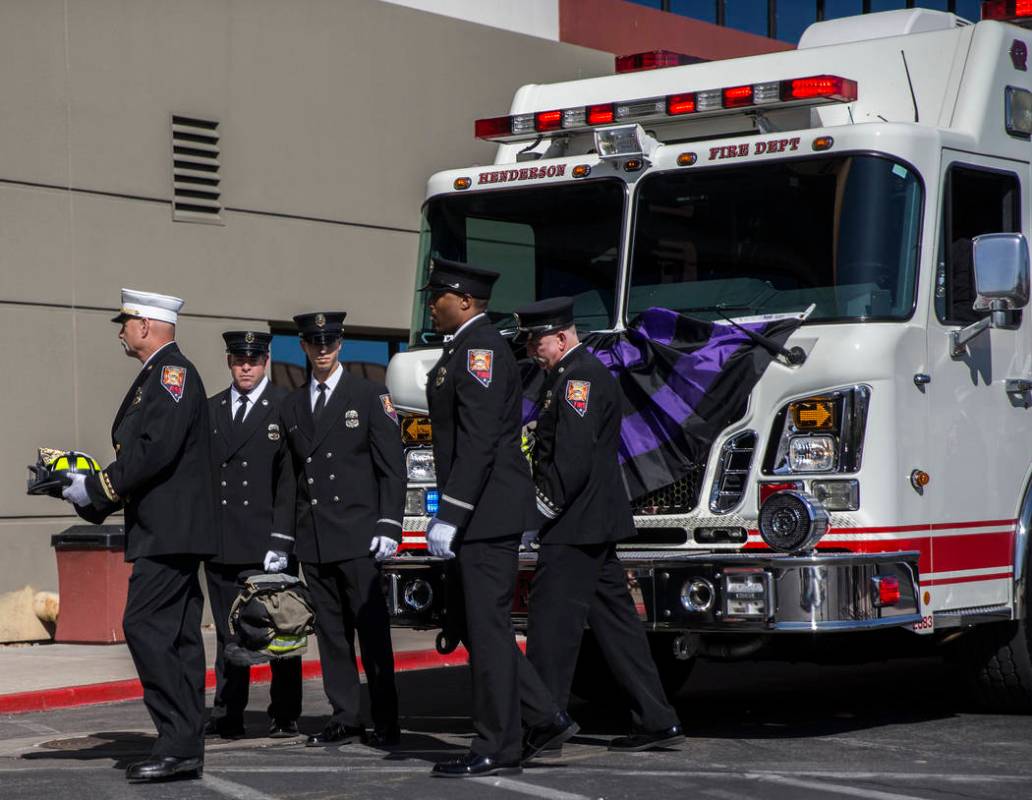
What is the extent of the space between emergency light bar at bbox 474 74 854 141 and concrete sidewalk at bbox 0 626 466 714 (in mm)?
4271

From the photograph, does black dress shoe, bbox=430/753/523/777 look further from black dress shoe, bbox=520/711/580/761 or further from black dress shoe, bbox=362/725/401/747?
black dress shoe, bbox=362/725/401/747

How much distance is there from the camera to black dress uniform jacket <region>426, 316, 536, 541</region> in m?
6.95

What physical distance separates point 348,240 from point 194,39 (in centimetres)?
243

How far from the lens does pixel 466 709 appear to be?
9633 millimetres

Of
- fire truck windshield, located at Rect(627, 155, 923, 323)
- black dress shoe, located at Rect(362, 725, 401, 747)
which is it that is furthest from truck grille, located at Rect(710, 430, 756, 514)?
black dress shoe, located at Rect(362, 725, 401, 747)

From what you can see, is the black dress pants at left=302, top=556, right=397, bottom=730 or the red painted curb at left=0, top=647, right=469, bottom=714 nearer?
the black dress pants at left=302, top=556, right=397, bottom=730

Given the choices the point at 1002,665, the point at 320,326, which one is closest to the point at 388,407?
the point at 320,326

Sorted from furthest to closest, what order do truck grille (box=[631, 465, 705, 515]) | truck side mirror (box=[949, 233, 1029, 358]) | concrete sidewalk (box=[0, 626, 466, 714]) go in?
1. concrete sidewalk (box=[0, 626, 466, 714])
2. truck grille (box=[631, 465, 705, 515])
3. truck side mirror (box=[949, 233, 1029, 358])

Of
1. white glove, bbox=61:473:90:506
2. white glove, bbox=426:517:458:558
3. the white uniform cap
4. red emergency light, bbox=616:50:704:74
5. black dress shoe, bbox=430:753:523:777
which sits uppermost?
red emergency light, bbox=616:50:704:74

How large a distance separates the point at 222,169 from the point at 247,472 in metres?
7.26

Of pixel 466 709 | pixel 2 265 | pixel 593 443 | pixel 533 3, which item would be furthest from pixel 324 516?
pixel 533 3

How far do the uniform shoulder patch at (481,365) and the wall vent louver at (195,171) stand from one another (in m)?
8.66

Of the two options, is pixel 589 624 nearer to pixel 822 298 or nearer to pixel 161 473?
pixel 822 298

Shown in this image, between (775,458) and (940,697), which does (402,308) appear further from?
(775,458)
